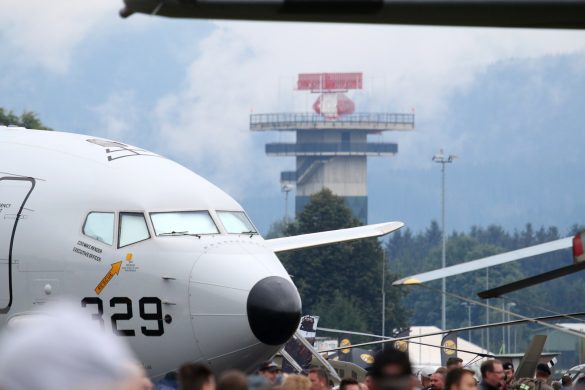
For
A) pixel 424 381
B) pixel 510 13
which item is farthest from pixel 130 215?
pixel 510 13

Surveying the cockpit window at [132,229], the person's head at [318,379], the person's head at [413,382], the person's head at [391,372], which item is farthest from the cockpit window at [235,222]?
the person's head at [391,372]

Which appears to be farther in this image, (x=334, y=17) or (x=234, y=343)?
(x=234, y=343)

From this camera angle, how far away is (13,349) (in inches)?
185

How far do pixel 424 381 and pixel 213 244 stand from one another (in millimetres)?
5142

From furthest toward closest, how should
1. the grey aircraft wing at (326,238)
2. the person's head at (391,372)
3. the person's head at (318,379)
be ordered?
the grey aircraft wing at (326,238) → the person's head at (318,379) → the person's head at (391,372)

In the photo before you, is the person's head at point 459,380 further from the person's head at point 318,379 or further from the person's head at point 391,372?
the person's head at point 391,372

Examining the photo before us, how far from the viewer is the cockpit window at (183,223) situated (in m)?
18.7

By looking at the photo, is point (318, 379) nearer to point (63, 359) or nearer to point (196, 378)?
point (196, 378)

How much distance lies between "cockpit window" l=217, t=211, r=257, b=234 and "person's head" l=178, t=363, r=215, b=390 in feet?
36.6

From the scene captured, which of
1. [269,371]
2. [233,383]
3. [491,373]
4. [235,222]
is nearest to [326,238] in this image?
[235,222]

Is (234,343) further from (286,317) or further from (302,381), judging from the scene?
(302,381)

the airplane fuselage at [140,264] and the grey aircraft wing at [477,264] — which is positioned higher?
the grey aircraft wing at [477,264]

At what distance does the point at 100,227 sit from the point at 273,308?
8.98 feet

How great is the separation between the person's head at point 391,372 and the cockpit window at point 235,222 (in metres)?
13.2
